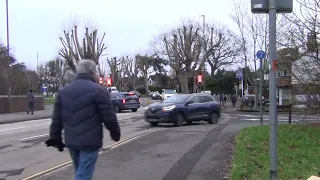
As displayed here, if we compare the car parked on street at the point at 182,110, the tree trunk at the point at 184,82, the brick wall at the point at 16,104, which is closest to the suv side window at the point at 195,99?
the car parked on street at the point at 182,110

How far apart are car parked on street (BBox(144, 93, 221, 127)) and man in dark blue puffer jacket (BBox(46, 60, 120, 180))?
15.4 metres

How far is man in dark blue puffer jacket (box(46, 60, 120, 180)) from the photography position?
5.07m

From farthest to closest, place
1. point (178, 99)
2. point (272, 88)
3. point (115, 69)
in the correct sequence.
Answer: point (115, 69) → point (178, 99) → point (272, 88)

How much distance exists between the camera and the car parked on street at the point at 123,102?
119 ft

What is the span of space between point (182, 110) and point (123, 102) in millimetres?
15853

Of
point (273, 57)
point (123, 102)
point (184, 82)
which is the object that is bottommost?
point (123, 102)

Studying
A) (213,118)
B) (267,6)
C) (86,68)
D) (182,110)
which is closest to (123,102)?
(213,118)

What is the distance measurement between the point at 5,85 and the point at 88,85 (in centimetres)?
4253

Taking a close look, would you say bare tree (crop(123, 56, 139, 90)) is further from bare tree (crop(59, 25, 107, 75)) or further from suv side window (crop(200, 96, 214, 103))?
suv side window (crop(200, 96, 214, 103))

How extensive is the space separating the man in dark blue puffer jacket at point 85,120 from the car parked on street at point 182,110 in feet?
50.7

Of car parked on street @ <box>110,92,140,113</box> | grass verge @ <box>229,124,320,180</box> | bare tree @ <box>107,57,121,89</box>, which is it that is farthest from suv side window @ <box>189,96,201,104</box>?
bare tree @ <box>107,57,121,89</box>

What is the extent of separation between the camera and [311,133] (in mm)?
13039

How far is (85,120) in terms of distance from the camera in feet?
16.6

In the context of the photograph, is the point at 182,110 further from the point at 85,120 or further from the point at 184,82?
the point at 184,82
